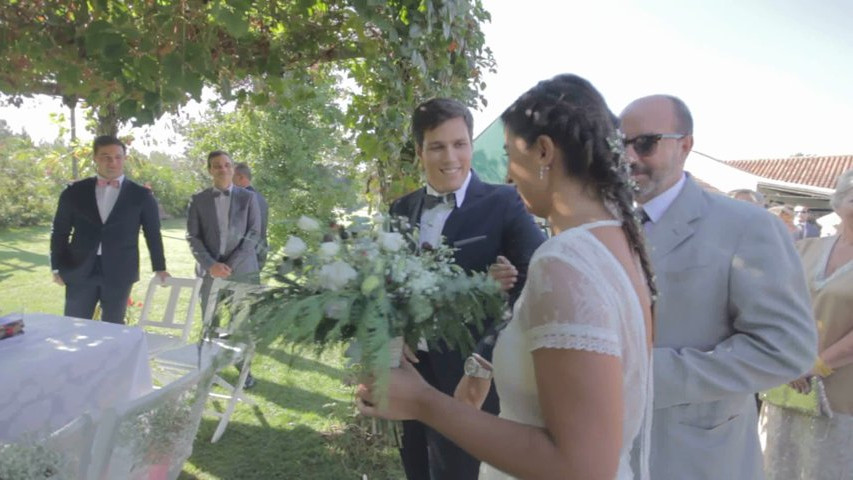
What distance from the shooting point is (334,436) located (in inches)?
172

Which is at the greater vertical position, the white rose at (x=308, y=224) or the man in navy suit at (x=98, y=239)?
the white rose at (x=308, y=224)

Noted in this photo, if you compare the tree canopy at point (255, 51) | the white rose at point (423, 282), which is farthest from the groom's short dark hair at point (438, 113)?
the white rose at point (423, 282)

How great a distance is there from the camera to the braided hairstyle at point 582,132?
3.80 feet

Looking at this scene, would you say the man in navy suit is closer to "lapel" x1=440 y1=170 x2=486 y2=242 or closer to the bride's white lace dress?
"lapel" x1=440 y1=170 x2=486 y2=242

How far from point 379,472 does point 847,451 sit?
2874mm

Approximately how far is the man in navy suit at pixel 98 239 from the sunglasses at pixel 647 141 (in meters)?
4.71

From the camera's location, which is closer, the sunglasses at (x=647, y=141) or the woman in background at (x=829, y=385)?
the sunglasses at (x=647, y=141)

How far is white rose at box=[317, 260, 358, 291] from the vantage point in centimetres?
137

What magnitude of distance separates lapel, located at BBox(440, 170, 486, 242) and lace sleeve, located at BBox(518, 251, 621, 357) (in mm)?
1412

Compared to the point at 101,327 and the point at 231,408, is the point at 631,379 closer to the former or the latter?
the point at 101,327

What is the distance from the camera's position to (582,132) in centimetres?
116

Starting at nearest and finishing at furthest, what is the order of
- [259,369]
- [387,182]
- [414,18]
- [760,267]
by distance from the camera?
[760,267]
[414,18]
[387,182]
[259,369]

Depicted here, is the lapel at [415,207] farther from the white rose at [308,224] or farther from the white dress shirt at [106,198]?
the white dress shirt at [106,198]

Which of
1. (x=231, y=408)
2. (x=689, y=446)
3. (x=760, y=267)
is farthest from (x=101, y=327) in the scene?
(x=760, y=267)
